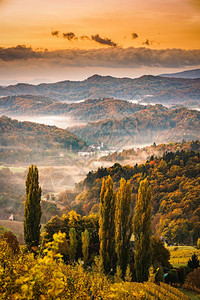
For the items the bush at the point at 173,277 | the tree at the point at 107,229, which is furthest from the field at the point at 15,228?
the bush at the point at 173,277

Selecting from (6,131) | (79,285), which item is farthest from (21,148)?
(79,285)

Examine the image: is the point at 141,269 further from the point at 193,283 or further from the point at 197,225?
the point at 197,225

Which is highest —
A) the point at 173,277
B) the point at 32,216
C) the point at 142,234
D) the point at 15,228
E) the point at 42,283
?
the point at 42,283

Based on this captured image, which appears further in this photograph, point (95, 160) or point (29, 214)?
point (95, 160)

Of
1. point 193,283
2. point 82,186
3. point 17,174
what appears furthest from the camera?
point 17,174

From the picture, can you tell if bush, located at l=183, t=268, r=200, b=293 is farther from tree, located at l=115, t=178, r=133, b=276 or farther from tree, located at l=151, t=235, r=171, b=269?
tree, located at l=115, t=178, r=133, b=276

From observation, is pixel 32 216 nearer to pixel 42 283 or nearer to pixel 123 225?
pixel 123 225

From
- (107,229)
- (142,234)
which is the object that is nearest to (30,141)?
(107,229)

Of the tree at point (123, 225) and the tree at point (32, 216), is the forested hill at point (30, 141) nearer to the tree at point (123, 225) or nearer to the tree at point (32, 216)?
the tree at point (32, 216)
